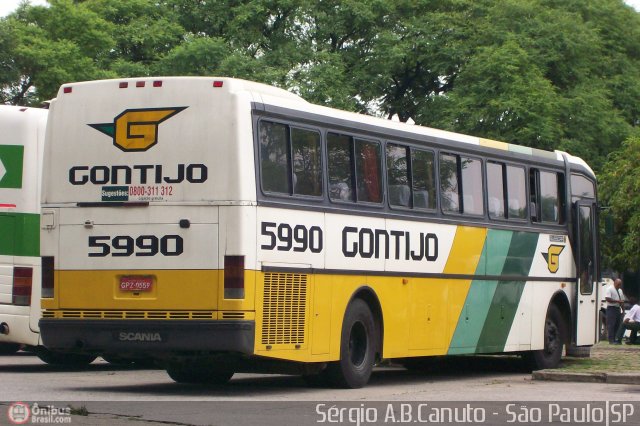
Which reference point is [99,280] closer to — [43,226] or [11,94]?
[43,226]

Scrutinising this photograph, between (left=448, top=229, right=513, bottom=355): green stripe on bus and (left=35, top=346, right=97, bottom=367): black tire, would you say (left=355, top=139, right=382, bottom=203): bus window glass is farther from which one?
(left=35, top=346, right=97, bottom=367): black tire

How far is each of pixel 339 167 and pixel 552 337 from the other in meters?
6.64

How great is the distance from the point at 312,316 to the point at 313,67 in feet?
104

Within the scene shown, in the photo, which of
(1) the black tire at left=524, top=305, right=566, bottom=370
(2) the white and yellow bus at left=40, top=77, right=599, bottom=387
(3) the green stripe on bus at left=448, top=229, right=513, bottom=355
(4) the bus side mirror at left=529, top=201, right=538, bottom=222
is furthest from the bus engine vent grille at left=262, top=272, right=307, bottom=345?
(1) the black tire at left=524, top=305, right=566, bottom=370

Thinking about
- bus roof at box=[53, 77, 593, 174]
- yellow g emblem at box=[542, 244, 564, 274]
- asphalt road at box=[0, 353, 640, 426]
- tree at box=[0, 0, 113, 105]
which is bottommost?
asphalt road at box=[0, 353, 640, 426]

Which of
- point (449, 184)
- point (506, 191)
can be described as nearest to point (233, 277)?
point (449, 184)

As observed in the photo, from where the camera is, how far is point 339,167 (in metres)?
15.5

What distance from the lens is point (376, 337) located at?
16.1 metres

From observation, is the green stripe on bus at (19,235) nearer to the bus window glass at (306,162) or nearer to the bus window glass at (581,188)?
the bus window glass at (306,162)

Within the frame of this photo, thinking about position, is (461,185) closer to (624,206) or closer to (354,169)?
(354,169)

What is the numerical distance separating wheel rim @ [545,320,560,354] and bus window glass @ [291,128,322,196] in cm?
679

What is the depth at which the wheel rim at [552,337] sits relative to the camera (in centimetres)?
2062

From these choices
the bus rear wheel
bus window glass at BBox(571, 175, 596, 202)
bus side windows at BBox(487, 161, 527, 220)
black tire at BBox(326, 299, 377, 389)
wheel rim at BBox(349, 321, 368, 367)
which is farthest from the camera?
bus window glass at BBox(571, 175, 596, 202)

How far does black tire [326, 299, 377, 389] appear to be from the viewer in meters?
15.3
